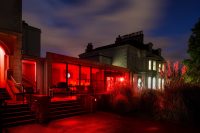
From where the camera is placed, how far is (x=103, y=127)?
338 inches

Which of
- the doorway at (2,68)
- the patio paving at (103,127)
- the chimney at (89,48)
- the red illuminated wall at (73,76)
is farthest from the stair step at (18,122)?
the chimney at (89,48)

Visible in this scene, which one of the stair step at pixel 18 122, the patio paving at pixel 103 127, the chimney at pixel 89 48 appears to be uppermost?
the chimney at pixel 89 48

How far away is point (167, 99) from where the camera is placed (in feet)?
34.0

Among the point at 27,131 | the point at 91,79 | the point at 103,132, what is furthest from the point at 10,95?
the point at 91,79

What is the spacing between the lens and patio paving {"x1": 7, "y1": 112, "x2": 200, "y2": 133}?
315 inches

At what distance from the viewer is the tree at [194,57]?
619 inches

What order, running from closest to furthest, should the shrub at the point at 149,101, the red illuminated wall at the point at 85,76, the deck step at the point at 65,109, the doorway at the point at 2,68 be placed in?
the deck step at the point at 65,109
the shrub at the point at 149,101
the doorway at the point at 2,68
the red illuminated wall at the point at 85,76

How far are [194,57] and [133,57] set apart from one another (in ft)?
29.6

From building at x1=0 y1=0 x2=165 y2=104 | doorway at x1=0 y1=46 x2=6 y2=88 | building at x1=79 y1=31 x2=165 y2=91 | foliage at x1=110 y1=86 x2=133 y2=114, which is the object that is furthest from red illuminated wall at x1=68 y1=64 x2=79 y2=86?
foliage at x1=110 y1=86 x2=133 y2=114

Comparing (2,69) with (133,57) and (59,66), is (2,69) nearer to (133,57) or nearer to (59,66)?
(59,66)

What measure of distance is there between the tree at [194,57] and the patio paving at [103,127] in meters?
7.75

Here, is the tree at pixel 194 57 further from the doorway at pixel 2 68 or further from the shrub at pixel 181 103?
the doorway at pixel 2 68

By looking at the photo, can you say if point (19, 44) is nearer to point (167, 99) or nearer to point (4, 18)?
point (4, 18)

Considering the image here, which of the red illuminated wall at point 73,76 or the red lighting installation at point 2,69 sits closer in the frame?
the red lighting installation at point 2,69
